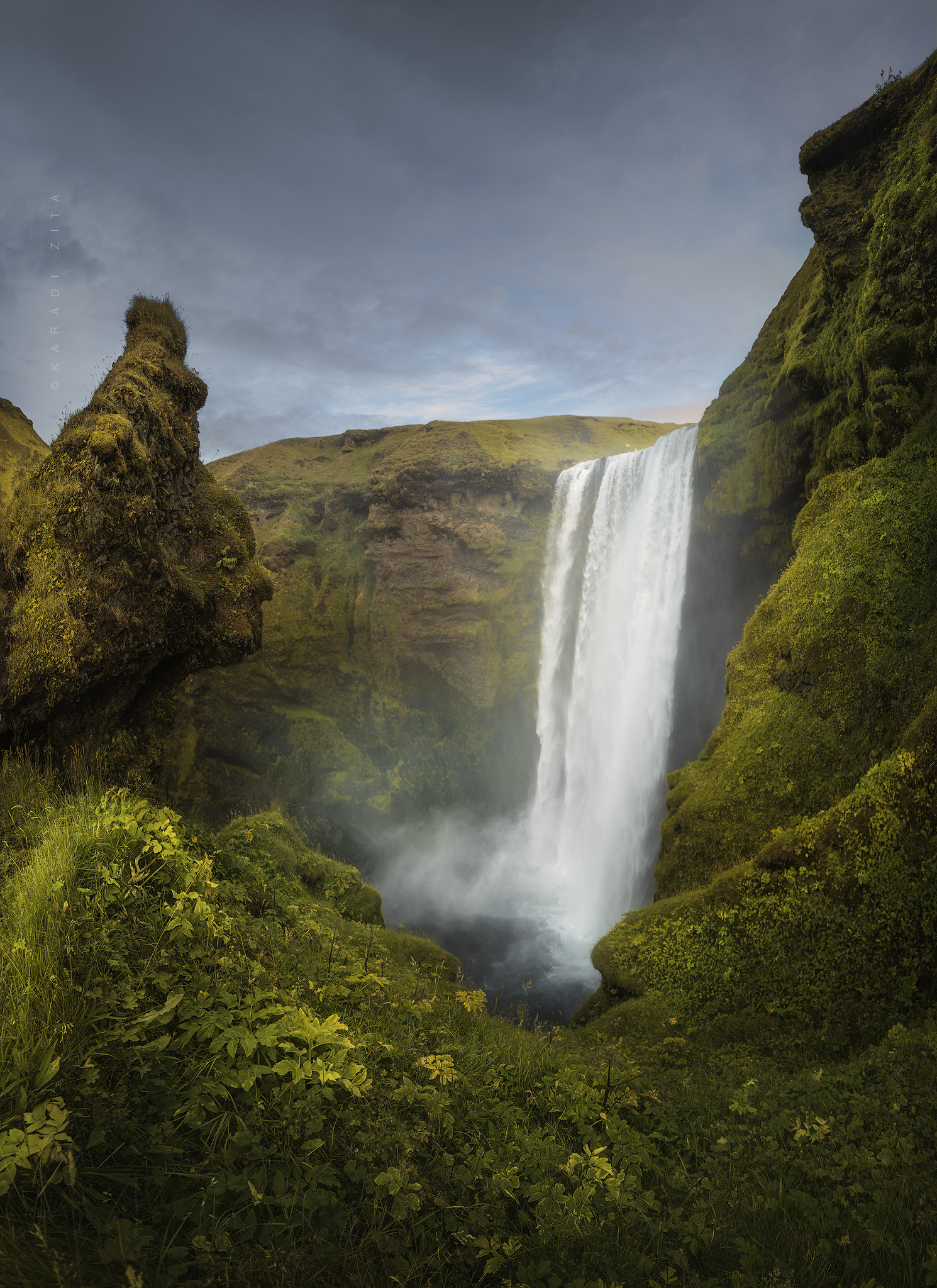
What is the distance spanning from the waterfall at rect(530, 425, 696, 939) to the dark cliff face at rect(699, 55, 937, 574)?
2.22m

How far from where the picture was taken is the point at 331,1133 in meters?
2.46

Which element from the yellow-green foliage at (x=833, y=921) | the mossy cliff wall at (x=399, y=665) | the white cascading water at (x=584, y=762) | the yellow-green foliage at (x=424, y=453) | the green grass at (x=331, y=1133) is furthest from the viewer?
the yellow-green foliage at (x=424, y=453)

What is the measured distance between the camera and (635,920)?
826 centimetres

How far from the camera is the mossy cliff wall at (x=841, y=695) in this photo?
6.09 m

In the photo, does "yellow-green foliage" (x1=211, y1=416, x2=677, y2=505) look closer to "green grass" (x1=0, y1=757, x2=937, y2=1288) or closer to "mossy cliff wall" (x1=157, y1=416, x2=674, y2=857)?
"mossy cliff wall" (x1=157, y1=416, x2=674, y2=857)

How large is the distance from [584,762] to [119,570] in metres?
14.7

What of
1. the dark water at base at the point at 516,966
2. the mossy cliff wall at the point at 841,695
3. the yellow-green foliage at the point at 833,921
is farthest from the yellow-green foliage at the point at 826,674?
the dark water at base at the point at 516,966

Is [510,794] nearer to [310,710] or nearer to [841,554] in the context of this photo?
[310,710]

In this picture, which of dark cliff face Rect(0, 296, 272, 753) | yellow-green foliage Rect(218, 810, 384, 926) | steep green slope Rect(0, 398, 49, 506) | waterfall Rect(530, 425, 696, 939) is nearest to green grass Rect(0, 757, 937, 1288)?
yellow-green foliage Rect(218, 810, 384, 926)

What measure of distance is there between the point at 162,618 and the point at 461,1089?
7.75 meters

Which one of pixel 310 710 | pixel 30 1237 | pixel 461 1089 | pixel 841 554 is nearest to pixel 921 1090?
pixel 461 1089

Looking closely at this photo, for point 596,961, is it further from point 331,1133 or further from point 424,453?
point 424,453

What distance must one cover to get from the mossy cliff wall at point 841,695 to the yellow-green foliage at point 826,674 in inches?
1.0

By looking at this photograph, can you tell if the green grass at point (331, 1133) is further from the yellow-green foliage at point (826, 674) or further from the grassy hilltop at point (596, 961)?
the yellow-green foliage at point (826, 674)
